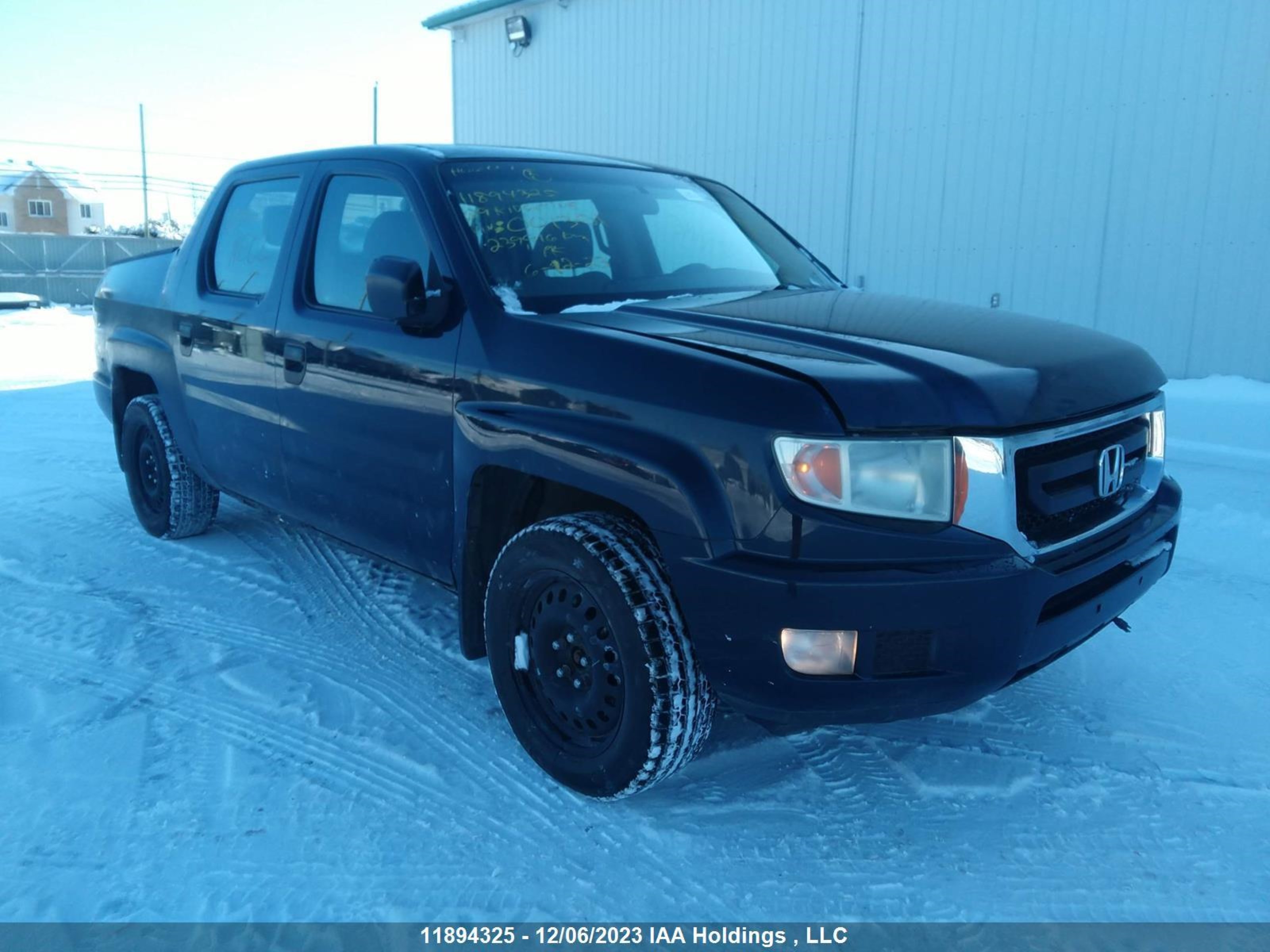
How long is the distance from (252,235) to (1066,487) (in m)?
3.26

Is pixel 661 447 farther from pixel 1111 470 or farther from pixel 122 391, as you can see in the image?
Result: pixel 122 391

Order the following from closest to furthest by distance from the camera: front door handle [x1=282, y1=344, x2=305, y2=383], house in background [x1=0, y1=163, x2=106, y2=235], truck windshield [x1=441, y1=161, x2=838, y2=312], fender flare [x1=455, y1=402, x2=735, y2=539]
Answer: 1. fender flare [x1=455, y1=402, x2=735, y2=539]
2. truck windshield [x1=441, y1=161, x2=838, y2=312]
3. front door handle [x1=282, y1=344, x2=305, y2=383]
4. house in background [x1=0, y1=163, x2=106, y2=235]

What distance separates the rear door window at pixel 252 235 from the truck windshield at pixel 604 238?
0.97 meters

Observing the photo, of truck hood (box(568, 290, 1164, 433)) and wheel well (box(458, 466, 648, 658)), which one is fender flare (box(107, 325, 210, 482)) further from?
truck hood (box(568, 290, 1164, 433))

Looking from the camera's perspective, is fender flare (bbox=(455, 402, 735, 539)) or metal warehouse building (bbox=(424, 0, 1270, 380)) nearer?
fender flare (bbox=(455, 402, 735, 539))

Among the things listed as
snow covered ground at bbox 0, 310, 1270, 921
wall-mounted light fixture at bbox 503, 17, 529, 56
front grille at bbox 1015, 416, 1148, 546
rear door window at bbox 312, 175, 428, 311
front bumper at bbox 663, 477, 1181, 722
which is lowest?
snow covered ground at bbox 0, 310, 1270, 921

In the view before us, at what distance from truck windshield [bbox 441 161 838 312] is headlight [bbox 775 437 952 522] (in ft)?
3.55

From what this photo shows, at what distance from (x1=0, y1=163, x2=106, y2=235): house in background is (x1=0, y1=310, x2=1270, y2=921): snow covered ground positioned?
70.8 meters

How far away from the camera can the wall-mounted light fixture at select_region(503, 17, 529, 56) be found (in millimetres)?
13688

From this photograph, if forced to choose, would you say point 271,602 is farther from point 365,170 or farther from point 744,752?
point 744,752

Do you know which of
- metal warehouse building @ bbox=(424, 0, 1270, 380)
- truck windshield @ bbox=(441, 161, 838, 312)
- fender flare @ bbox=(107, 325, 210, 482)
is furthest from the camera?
metal warehouse building @ bbox=(424, 0, 1270, 380)

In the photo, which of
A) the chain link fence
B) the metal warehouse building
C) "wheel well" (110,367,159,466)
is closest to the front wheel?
"wheel well" (110,367,159,466)
